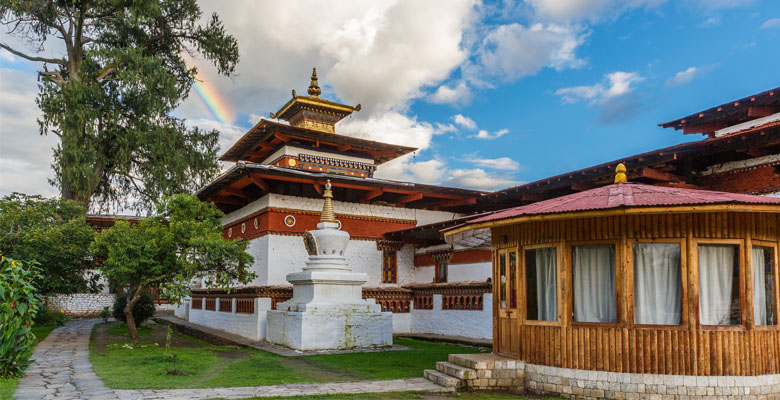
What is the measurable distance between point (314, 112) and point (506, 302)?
15698 millimetres

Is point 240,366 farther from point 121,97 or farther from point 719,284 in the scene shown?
point 121,97

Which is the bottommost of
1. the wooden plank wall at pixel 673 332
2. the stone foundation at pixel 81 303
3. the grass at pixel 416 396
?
the stone foundation at pixel 81 303

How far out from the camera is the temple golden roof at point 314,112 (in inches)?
897

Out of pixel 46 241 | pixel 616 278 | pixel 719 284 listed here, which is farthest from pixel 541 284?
pixel 46 241

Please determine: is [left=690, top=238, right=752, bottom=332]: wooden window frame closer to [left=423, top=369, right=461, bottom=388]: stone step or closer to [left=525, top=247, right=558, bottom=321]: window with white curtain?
[left=525, top=247, right=558, bottom=321]: window with white curtain

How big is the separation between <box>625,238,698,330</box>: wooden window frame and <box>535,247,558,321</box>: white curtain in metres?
0.96

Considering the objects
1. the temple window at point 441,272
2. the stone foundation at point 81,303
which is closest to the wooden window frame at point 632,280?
the temple window at point 441,272

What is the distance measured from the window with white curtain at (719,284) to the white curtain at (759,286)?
0.94 ft

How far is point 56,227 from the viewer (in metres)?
17.9

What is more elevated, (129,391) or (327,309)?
(327,309)

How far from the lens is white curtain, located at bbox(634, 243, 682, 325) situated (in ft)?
23.8

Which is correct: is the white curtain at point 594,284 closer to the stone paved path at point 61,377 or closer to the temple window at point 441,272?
the stone paved path at point 61,377

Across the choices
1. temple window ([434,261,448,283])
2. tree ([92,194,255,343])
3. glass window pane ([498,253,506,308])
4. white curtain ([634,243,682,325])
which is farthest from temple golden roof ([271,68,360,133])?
white curtain ([634,243,682,325])

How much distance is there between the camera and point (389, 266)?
1838cm
